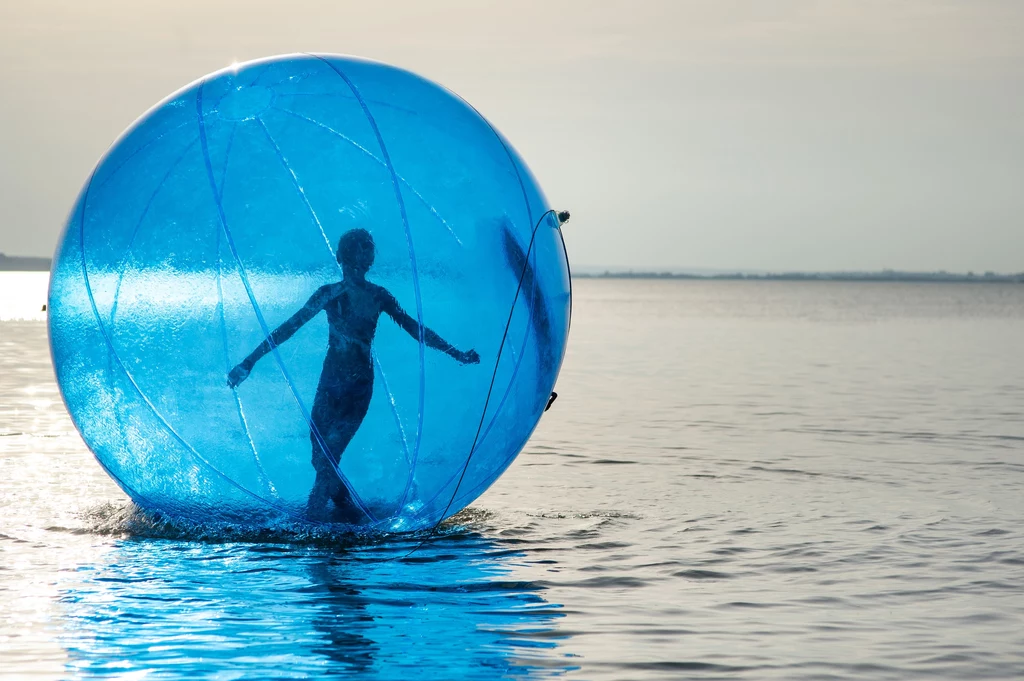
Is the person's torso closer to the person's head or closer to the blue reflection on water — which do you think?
the person's head

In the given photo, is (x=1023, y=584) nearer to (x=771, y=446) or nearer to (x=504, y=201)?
(x=504, y=201)

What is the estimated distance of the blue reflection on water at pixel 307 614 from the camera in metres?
6.32

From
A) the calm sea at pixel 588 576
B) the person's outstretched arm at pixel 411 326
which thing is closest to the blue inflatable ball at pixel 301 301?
the person's outstretched arm at pixel 411 326

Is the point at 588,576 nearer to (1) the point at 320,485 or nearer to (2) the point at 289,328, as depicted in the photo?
(1) the point at 320,485

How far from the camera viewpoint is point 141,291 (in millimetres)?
8102

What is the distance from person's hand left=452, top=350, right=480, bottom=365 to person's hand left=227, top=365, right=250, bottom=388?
1.27 meters

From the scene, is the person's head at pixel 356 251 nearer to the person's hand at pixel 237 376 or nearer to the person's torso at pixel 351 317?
the person's torso at pixel 351 317

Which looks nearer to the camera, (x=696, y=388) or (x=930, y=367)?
(x=696, y=388)

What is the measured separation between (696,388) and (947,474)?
9.15m

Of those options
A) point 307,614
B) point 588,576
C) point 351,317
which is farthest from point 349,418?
point 588,576

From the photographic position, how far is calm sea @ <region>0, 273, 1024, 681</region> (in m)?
6.50

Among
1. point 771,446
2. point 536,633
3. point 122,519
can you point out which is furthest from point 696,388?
point 536,633

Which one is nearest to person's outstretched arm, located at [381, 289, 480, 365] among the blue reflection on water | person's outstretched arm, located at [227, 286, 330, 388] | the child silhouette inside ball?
the child silhouette inside ball

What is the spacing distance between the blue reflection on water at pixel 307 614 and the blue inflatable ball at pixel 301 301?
36cm
